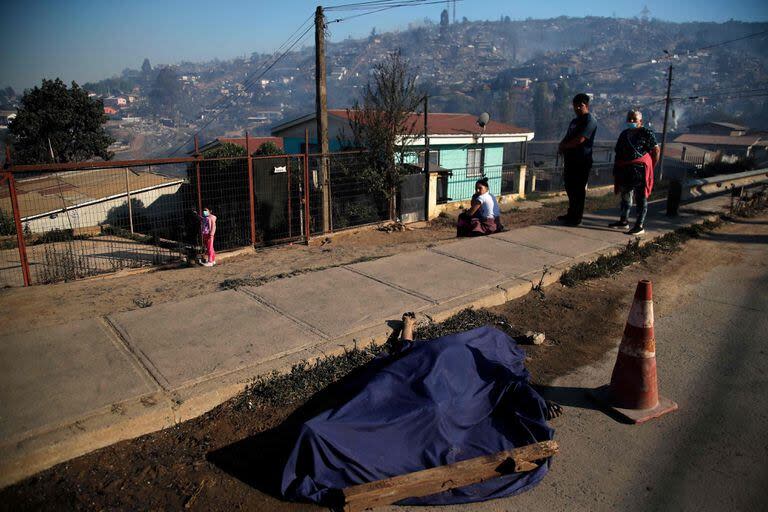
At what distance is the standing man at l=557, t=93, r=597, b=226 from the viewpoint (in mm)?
7918

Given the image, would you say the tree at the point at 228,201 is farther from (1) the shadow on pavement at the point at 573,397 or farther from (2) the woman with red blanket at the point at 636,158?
(1) the shadow on pavement at the point at 573,397

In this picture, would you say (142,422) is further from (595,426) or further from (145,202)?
(145,202)

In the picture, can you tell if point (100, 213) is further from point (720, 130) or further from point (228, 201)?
point (720, 130)

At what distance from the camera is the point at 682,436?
358 centimetres

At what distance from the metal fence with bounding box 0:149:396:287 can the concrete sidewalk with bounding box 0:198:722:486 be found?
3.83 m

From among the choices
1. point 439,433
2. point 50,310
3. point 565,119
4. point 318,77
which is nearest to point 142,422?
point 439,433

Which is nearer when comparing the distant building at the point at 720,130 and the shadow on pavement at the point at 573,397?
the shadow on pavement at the point at 573,397

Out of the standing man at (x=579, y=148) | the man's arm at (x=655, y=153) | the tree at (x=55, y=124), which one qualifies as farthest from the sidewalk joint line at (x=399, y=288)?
the tree at (x=55, y=124)

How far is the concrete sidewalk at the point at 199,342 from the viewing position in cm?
326

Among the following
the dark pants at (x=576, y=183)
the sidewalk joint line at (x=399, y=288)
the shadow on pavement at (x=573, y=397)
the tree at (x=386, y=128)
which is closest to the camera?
the shadow on pavement at (x=573, y=397)

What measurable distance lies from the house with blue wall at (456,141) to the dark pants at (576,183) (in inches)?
571

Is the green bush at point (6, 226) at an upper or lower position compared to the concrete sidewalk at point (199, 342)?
lower

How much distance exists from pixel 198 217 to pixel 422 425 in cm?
792

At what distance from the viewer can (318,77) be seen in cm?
1538
